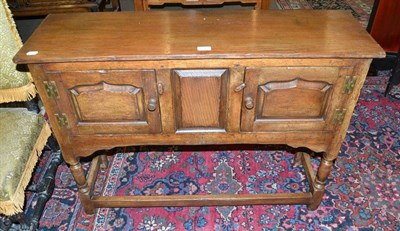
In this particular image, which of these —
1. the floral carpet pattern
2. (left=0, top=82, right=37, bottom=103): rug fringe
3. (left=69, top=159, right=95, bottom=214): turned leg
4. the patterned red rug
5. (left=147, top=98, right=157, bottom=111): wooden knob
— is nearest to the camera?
(left=147, top=98, right=157, bottom=111): wooden knob

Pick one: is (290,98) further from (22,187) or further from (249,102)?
(22,187)

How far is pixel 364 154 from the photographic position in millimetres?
A: 2301

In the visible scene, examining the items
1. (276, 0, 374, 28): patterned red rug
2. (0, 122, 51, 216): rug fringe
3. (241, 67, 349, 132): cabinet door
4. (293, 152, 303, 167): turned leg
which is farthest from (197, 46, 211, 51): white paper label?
(276, 0, 374, 28): patterned red rug

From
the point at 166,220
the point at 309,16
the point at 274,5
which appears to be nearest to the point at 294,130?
the point at 309,16

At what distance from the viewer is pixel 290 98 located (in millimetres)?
1430

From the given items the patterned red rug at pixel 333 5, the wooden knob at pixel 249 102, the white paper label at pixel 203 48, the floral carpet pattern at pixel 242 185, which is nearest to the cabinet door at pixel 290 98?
the wooden knob at pixel 249 102

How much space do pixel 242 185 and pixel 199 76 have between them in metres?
0.97

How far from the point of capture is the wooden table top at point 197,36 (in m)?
1.29

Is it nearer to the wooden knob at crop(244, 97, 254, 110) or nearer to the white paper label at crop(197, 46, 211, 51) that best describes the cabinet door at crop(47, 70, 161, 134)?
the white paper label at crop(197, 46, 211, 51)

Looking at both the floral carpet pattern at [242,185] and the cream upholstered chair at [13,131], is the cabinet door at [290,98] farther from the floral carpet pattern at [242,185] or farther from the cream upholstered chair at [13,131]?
the cream upholstered chair at [13,131]

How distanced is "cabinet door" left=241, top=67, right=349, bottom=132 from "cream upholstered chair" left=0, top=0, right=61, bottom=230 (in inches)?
38.9

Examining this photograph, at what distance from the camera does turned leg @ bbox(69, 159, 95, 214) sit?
1699mm

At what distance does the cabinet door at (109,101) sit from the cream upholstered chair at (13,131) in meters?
0.27

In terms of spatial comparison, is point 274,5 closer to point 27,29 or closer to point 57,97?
point 27,29
